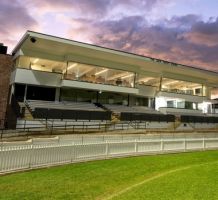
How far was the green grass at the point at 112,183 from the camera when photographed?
368 inches

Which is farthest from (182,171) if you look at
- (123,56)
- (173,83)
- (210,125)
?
(173,83)

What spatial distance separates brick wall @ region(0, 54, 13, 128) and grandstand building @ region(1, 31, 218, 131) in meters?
0.75

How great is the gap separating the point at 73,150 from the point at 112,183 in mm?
4494

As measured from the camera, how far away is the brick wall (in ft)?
105

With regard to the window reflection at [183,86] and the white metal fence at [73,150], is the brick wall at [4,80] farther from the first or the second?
the window reflection at [183,86]

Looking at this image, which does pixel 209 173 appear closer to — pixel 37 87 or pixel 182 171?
pixel 182 171

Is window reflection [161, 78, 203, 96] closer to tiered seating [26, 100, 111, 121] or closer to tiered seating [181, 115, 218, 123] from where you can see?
tiered seating [181, 115, 218, 123]

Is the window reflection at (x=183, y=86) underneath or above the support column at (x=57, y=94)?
above

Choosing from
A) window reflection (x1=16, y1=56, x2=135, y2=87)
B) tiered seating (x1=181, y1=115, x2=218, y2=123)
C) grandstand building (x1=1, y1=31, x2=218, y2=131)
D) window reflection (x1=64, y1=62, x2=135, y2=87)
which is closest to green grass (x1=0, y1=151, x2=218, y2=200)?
grandstand building (x1=1, y1=31, x2=218, y2=131)

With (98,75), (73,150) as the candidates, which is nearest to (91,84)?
(98,75)

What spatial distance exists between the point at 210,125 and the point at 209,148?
19.8m

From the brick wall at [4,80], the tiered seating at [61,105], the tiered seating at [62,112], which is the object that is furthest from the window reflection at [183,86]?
the brick wall at [4,80]

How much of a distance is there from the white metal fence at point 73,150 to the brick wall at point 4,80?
17.7 meters

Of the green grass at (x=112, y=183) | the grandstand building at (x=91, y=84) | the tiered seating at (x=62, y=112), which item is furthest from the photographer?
the grandstand building at (x=91, y=84)
